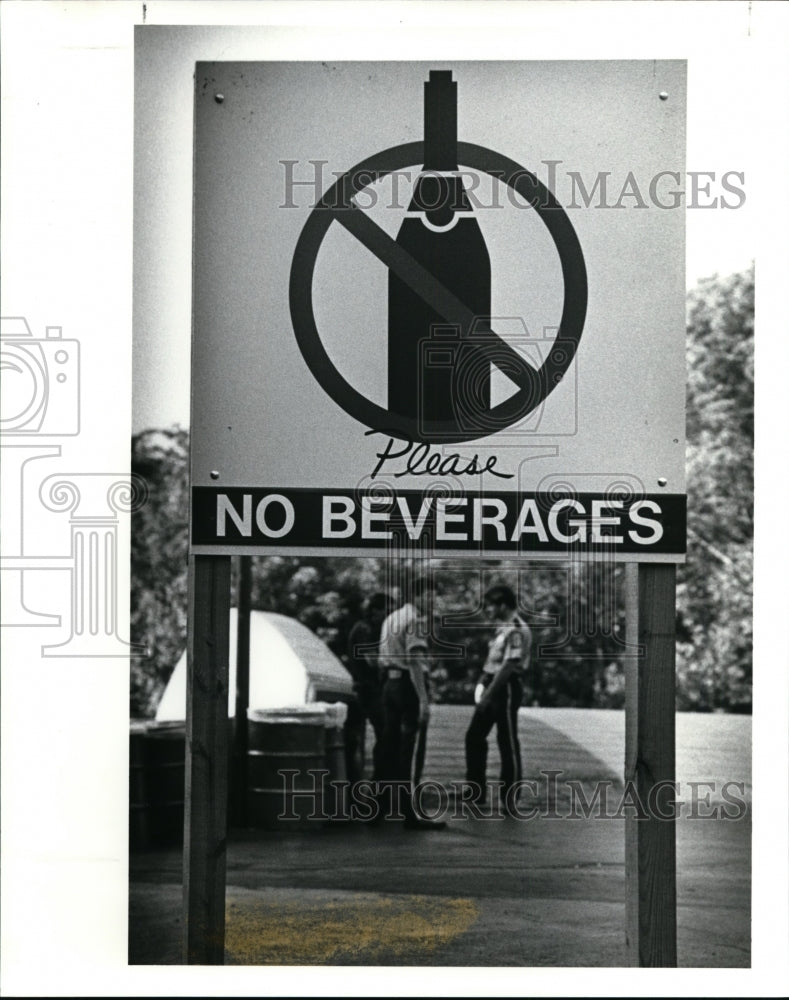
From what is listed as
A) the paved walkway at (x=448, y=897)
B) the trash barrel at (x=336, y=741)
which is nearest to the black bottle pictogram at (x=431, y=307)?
the paved walkway at (x=448, y=897)

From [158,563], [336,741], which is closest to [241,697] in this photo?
[336,741]

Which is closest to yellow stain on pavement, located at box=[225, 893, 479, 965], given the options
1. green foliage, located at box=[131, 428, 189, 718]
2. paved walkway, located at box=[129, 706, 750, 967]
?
paved walkway, located at box=[129, 706, 750, 967]

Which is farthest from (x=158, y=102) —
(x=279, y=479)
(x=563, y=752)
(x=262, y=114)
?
(x=563, y=752)

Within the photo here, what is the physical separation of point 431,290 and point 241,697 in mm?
2830

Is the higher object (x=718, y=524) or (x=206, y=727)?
(x=718, y=524)

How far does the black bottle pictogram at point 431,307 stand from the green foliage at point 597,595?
528 mm

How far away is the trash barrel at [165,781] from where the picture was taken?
315 cm

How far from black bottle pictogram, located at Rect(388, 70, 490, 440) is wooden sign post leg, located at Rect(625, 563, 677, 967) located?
1.75 ft

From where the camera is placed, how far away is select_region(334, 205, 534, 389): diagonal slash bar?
2660mm

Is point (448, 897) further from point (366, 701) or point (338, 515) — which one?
point (366, 701)

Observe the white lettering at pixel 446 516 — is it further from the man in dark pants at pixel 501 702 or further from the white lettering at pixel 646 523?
the man in dark pants at pixel 501 702

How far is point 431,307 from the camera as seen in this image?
8.71 ft

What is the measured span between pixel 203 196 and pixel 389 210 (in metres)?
0.41

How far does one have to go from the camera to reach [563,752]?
5.71 m
